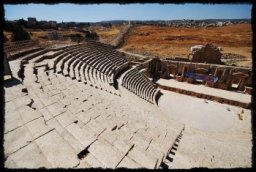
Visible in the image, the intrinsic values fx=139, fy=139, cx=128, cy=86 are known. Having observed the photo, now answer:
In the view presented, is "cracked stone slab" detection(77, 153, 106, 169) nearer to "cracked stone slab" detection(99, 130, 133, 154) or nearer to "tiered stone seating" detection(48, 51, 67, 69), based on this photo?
"cracked stone slab" detection(99, 130, 133, 154)

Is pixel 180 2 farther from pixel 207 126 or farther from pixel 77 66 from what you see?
pixel 207 126

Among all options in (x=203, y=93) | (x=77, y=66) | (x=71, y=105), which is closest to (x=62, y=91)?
(x=71, y=105)

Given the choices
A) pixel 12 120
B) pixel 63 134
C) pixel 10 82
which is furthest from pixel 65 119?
pixel 10 82

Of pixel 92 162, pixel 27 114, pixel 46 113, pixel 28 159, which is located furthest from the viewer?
pixel 46 113

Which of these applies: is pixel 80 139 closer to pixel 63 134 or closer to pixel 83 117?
pixel 63 134

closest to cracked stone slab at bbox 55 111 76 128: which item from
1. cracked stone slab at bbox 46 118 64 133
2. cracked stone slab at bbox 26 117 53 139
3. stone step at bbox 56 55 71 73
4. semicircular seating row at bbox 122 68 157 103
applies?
cracked stone slab at bbox 46 118 64 133

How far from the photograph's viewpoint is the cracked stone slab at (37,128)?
3.79m

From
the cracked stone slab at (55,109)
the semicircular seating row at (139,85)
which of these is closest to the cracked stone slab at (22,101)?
the cracked stone slab at (55,109)

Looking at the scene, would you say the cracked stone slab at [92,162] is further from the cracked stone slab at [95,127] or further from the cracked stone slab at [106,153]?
the cracked stone slab at [95,127]

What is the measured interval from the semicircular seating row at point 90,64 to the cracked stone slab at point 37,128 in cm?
749

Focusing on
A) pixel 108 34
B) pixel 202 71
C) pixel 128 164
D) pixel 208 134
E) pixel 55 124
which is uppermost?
pixel 55 124

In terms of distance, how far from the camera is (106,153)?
362 centimetres

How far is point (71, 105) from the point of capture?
6.30m

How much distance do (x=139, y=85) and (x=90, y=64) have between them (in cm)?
654
